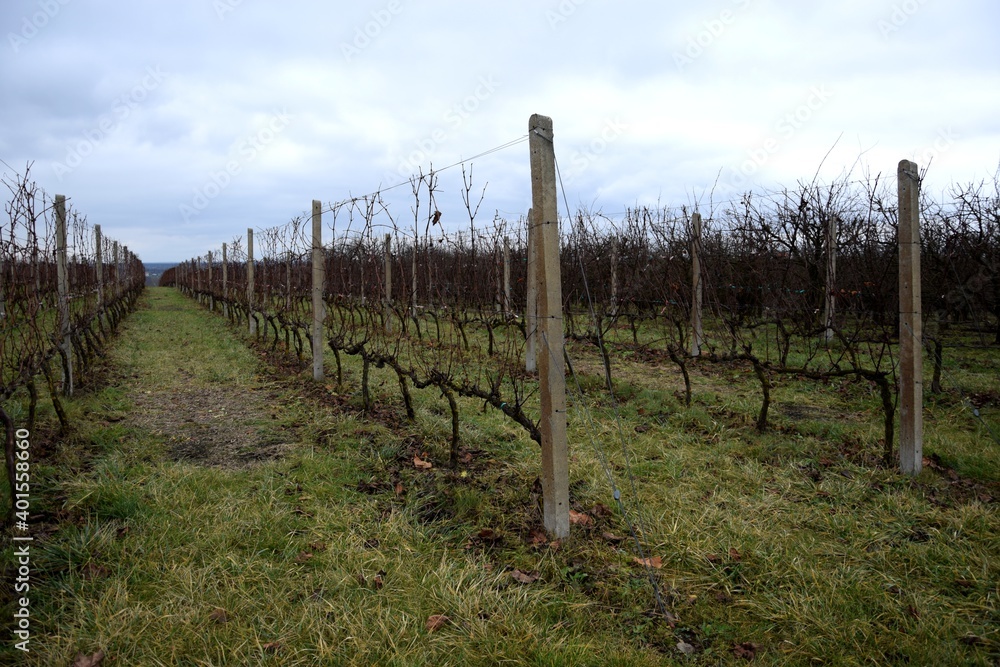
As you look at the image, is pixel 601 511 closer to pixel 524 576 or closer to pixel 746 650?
pixel 524 576

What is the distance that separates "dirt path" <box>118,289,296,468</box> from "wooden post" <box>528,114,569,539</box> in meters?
2.25

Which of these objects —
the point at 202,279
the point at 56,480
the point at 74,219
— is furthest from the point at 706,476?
the point at 202,279

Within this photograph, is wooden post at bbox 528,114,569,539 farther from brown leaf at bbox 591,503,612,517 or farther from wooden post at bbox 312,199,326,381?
wooden post at bbox 312,199,326,381

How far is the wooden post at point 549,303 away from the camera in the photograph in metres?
2.62

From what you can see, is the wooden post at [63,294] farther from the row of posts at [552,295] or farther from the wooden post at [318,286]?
the row of posts at [552,295]

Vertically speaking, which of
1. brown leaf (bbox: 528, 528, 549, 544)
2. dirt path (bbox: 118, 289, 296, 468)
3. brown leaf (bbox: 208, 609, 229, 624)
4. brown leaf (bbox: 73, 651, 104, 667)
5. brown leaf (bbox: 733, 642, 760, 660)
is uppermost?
dirt path (bbox: 118, 289, 296, 468)

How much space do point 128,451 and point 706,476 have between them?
3.94 m

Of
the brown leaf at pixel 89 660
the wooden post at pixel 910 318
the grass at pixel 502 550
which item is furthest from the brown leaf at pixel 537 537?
the wooden post at pixel 910 318

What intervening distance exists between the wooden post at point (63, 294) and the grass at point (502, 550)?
1247mm

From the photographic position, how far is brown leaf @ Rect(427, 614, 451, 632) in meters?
2.15

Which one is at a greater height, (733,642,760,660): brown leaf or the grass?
the grass

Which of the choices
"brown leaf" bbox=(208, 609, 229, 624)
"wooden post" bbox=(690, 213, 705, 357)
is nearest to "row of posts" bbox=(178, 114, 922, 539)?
"brown leaf" bbox=(208, 609, 229, 624)

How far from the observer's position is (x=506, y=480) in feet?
11.6

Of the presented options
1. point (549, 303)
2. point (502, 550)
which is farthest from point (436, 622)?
point (549, 303)
